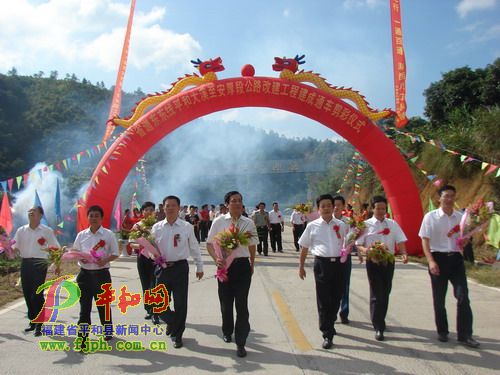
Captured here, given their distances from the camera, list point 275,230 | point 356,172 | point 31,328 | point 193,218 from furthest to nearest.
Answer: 1. point 356,172
2. point 193,218
3. point 275,230
4. point 31,328

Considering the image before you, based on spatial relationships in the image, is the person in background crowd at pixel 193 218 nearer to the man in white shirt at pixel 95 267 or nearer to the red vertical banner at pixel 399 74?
the red vertical banner at pixel 399 74

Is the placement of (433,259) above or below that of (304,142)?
below

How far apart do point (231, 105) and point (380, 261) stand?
26.4 feet

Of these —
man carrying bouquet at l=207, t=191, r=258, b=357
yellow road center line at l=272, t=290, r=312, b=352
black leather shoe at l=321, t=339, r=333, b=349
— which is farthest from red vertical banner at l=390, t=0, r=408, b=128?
black leather shoe at l=321, t=339, r=333, b=349

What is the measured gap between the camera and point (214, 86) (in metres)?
11.4

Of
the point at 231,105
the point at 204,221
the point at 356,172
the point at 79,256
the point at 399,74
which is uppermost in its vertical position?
the point at 399,74

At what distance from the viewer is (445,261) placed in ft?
14.0

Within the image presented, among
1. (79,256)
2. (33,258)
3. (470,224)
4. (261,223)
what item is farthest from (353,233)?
(261,223)

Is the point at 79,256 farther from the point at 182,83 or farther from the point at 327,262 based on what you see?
the point at 182,83

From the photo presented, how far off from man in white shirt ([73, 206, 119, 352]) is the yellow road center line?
6.17 feet

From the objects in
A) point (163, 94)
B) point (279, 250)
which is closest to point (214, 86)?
point (163, 94)

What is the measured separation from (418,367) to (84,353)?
2938 mm

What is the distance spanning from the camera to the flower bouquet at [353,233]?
4.29m

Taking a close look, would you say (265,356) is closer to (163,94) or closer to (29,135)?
(163,94)
